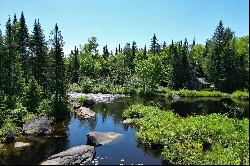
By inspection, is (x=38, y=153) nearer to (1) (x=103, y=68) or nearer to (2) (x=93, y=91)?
(2) (x=93, y=91)

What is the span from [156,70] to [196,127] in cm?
6259

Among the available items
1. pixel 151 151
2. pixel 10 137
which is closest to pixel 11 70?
pixel 10 137

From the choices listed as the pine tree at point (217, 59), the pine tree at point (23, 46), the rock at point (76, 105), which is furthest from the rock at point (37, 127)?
the pine tree at point (217, 59)

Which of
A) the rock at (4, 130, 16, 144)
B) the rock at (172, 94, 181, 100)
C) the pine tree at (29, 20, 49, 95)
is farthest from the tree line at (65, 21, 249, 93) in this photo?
the rock at (4, 130, 16, 144)

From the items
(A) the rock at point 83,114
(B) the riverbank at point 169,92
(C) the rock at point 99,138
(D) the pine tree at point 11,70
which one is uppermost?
(D) the pine tree at point 11,70

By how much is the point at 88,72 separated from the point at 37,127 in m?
87.5

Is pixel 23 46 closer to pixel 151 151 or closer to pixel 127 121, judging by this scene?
pixel 127 121

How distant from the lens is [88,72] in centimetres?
12469

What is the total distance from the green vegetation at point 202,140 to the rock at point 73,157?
603 cm

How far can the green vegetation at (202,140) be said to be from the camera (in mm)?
23812

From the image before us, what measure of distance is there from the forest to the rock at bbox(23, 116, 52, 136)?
0.97 metres

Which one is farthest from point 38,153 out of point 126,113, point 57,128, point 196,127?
point 126,113

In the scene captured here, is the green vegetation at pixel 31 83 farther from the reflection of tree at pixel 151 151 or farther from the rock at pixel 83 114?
the reflection of tree at pixel 151 151

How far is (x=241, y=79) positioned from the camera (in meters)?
92.4
